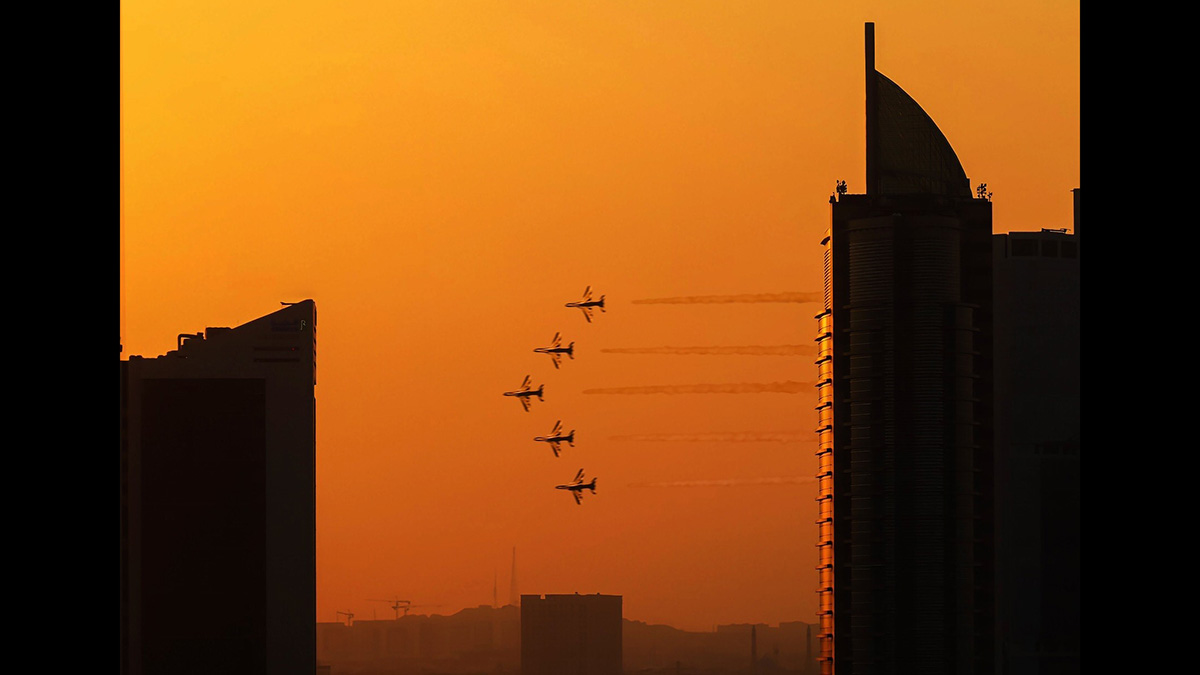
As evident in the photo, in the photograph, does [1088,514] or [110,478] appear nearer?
[110,478]

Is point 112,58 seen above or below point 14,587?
above

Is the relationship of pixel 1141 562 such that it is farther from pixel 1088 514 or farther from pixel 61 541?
pixel 61 541

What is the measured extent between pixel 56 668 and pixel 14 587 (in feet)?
8.82

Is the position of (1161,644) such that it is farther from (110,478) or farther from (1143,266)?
(110,478)

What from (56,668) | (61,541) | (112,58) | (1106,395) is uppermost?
(112,58)

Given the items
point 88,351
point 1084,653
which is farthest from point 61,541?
point 1084,653

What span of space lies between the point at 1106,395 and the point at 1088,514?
11.8 ft

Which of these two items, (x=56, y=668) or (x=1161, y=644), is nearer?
(x=56, y=668)

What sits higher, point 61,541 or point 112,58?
point 112,58

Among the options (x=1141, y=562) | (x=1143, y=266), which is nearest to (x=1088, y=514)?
(x=1141, y=562)

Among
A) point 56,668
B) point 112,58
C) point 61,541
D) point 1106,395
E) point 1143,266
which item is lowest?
point 56,668

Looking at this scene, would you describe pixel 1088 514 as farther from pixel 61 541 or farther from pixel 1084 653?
pixel 61 541

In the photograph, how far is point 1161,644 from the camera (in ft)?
181

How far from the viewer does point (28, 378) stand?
51625 mm
